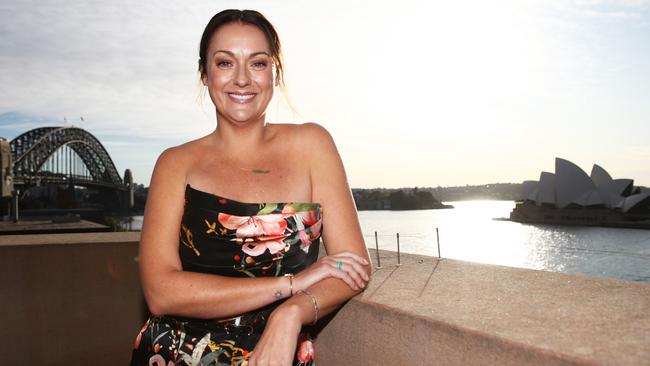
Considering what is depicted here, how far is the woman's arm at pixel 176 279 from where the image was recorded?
1207 millimetres

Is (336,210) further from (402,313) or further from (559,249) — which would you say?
(559,249)

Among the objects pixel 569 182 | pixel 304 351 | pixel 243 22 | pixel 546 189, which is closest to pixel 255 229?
pixel 304 351

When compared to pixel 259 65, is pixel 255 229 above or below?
below

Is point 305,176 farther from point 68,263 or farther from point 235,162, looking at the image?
point 68,263

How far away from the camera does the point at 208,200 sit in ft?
4.40

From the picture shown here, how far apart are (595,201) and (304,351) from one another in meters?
73.2

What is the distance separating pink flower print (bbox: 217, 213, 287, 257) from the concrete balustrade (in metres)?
0.32

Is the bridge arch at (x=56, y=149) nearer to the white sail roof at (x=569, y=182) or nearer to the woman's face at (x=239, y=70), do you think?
the white sail roof at (x=569, y=182)

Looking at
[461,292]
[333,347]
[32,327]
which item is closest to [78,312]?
[32,327]

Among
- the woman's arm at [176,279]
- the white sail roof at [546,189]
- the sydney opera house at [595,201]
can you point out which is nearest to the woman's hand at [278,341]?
the woman's arm at [176,279]

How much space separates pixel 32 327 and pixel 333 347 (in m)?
1.57

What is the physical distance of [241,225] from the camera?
131 cm

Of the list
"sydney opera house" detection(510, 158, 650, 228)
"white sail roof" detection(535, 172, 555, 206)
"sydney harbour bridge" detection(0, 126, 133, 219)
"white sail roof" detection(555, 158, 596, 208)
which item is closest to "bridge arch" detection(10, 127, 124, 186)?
"sydney harbour bridge" detection(0, 126, 133, 219)

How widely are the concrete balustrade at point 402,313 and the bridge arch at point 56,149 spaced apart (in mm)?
50873
